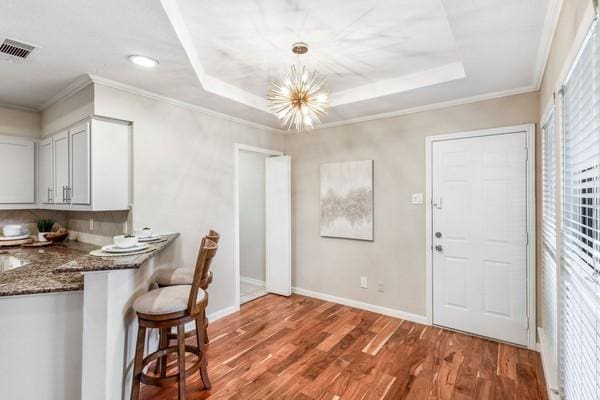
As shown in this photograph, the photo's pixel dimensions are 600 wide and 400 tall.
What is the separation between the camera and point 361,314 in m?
3.65

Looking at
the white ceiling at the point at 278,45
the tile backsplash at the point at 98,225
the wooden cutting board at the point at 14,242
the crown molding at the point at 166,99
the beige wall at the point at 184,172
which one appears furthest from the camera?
the wooden cutting board at the point at 14,242

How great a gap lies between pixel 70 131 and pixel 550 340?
4.53 meters

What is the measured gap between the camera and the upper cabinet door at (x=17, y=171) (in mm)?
3209

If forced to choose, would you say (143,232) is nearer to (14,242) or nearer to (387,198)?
(14,242)

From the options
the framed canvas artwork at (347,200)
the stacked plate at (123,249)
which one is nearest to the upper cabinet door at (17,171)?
the stacked plate at (123,249)

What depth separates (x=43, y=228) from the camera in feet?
11.2

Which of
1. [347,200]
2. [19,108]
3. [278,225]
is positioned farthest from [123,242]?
[19,108]

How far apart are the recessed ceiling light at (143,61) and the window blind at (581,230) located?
100 inches

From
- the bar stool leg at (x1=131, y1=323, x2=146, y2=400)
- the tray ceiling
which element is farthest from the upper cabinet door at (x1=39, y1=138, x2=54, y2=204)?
the bar stool leg at (x1=131, y1=323, x2=146, y2=400)

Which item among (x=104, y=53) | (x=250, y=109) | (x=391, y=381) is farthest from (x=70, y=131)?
(x=391, y=381)

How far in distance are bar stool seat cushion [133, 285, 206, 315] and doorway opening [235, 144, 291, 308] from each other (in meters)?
1.85

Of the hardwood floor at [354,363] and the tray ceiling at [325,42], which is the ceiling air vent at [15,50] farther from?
the hardwood floor at [354,363]

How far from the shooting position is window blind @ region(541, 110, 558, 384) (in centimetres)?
209

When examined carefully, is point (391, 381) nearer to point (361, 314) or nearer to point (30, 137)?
point (361, 314)
